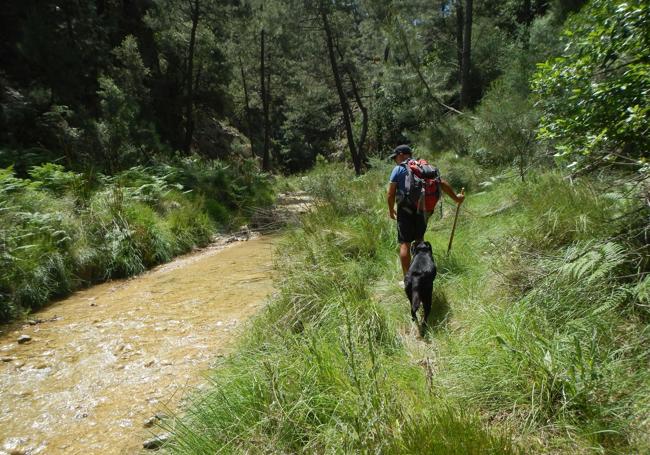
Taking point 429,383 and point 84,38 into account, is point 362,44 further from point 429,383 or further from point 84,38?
point 429,383

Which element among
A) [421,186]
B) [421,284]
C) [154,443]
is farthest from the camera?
[421,186]

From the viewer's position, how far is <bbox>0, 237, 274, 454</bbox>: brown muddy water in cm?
285

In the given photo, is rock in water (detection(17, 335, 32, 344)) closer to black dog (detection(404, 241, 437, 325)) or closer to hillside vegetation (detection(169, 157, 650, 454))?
hillside vegetation (detection(169, 157, 650, 454))

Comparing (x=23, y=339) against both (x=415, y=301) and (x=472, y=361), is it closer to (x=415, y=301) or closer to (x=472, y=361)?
(x=415, y=301)

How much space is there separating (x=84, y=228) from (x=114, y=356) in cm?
359

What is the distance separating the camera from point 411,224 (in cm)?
433

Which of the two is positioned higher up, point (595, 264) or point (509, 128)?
point (509, 128)

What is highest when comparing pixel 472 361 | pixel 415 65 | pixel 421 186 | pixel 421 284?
pixel 415 65

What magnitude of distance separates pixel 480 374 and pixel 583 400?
54cm

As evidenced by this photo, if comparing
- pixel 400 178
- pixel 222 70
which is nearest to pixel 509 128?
pixel 400 178

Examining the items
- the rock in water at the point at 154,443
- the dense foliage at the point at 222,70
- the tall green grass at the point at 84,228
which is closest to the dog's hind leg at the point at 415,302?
the rock in water at the point at 154,443

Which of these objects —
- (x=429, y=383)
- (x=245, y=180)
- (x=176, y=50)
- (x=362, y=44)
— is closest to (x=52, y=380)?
(x=429, y=383)

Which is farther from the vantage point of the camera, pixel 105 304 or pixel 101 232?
pixel 101 232

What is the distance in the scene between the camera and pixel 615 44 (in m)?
2.85
